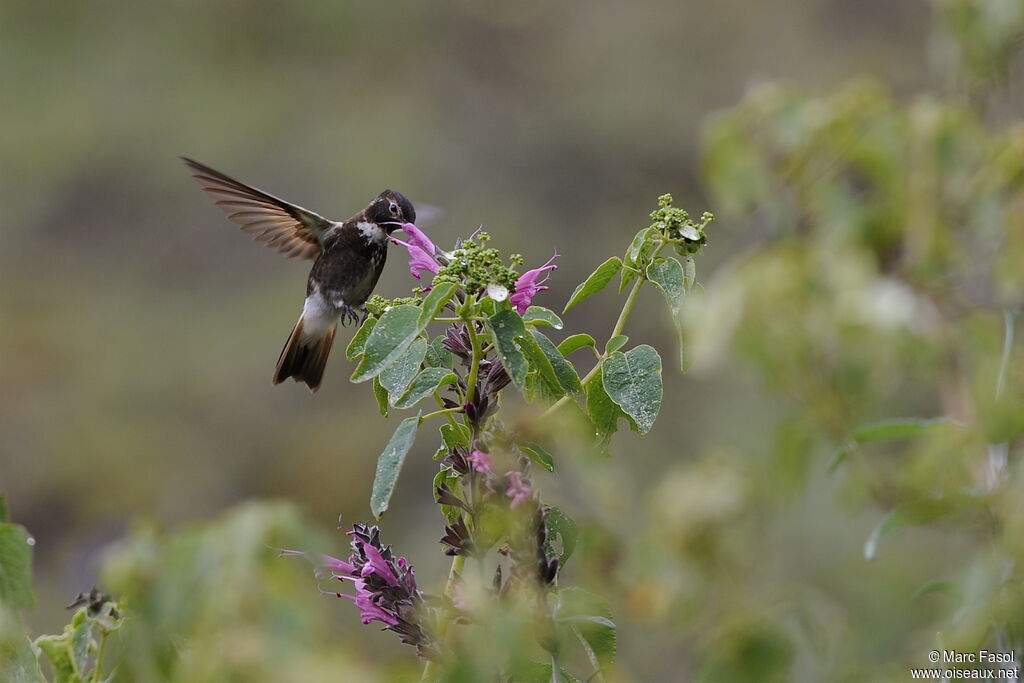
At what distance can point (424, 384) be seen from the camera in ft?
3.56

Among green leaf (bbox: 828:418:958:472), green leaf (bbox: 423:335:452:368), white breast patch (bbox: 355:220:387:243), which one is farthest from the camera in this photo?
white breast patch (bbox: 355:220:387:243)

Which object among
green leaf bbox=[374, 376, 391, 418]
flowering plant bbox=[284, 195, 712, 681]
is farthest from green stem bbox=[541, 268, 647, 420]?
green leaf bbox=[374, 376, 391, 418]

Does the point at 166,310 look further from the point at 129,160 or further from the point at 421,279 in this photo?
the point at 421,279

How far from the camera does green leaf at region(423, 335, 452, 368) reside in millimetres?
1190

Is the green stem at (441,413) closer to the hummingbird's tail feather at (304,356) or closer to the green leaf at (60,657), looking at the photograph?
the green leaf at (60,657)

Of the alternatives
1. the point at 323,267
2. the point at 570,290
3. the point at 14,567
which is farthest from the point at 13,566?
the point at 570,290

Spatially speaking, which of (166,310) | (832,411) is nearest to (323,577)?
(832,411)

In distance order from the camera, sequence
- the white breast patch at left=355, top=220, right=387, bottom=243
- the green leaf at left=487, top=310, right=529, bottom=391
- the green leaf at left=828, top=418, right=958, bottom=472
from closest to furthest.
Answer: the green leaf at left=487, top=310, right=529, bottom=391 < the green leaf at left=828, top=418, right=958, bottom=472 < the white breast patch at left=355, top=220, right=387, bottom=243

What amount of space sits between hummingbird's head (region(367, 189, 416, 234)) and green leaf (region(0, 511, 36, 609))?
0.98 m

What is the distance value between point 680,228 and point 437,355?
0.31 m

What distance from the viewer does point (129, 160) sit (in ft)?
29.3

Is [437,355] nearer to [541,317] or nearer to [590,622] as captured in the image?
[541,317]

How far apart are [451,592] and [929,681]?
0.87 meters

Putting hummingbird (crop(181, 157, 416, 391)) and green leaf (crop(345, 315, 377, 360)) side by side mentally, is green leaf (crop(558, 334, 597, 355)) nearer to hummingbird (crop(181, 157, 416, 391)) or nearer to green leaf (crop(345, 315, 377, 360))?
green leaf (crop(345, 315, 377, 360))
